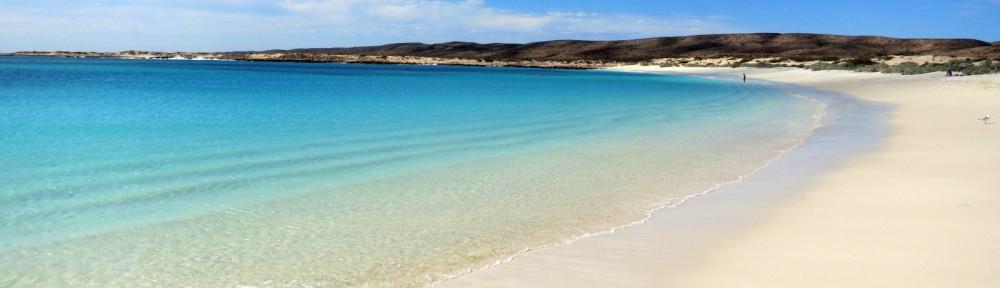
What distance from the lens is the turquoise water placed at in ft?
17.7

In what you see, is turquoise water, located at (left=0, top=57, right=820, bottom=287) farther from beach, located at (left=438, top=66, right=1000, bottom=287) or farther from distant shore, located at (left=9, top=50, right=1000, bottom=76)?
distant shore, located at (left=9, top=50, right=1000, bottom=76)

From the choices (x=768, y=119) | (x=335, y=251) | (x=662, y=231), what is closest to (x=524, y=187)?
(x=662, y=231)

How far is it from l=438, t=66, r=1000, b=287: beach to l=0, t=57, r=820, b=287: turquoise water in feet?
1.61

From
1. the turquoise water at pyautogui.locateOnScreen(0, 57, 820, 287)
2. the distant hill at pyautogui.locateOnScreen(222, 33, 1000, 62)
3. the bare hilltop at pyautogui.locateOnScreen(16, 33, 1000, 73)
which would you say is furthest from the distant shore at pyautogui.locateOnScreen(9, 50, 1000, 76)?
the turquoise water at pyautogui.locateOnScreen(0, 57, 820, 287)

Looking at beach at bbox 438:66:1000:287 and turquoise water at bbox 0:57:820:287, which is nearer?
beach at bbox 438:66:1000:287

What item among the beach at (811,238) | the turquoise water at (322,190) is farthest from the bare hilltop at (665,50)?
the beach at (811,238)

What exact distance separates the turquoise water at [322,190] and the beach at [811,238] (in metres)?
0.49

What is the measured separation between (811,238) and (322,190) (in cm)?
486

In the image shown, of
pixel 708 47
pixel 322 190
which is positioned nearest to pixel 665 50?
pixel 708 47

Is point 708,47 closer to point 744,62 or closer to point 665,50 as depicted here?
point 665,50

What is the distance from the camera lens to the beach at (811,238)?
190 inches

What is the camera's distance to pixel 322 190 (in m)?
8.20

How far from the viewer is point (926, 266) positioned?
4.97 meters

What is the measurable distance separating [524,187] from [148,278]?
448 cm
